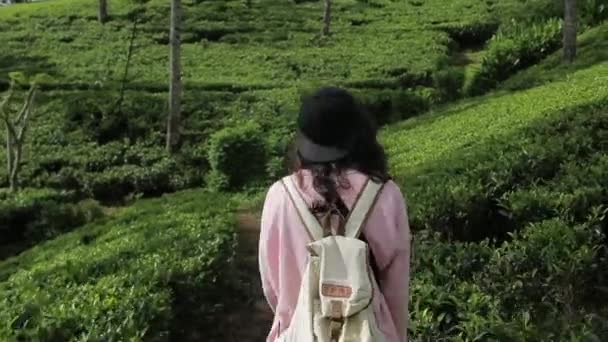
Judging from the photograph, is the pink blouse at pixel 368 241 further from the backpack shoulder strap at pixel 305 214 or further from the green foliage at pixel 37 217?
the green foliage at pixel 37 217

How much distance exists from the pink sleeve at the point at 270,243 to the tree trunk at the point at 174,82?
1129 cm

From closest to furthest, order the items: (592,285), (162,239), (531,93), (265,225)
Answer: (265,225)
(592,285)
(162,239)
(531,93)

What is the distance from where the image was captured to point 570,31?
1567 cm

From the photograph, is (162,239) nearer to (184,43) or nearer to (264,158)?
(264,158)

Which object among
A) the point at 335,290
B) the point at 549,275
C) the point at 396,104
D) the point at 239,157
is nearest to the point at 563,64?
the point at 396,104

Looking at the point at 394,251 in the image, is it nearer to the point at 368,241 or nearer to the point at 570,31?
the point at 368,241

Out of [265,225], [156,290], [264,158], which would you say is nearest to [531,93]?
[264,158]

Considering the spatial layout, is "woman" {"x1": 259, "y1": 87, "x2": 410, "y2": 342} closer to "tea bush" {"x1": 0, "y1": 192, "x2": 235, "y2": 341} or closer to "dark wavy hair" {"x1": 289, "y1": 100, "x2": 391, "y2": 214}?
"dark wavy hair" {"x1": 289, "y1": 100, "x2": 391, "y2": 214}

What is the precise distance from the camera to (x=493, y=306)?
4.79 m

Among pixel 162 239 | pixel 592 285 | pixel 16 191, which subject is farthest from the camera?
pixel 16 191

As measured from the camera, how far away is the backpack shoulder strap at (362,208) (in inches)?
120

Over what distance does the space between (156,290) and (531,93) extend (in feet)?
27.0

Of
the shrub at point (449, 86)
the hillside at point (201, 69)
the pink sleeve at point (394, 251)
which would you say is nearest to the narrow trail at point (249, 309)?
the pink sleeve at point (394, 251)

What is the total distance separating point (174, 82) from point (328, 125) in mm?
12019
